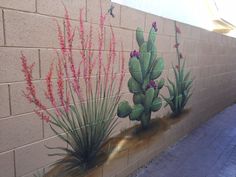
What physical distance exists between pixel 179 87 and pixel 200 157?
3.39ft

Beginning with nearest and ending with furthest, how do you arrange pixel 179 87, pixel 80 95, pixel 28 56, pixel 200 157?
pixel 28 56 < pixel 80 95 < pixel 200 157 < pixel 179 87

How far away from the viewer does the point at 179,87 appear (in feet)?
11.5

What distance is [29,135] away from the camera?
1591mm

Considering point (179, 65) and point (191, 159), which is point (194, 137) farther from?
point (179, 65)

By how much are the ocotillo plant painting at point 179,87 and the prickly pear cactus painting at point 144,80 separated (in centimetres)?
40

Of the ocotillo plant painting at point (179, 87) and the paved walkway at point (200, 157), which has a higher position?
the ocotillo plant painting at point (179, 87)

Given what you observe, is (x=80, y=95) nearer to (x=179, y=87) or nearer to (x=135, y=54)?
(x=135, y=54)

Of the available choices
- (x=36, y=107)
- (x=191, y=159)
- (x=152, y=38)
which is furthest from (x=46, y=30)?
(x=191, y=159)

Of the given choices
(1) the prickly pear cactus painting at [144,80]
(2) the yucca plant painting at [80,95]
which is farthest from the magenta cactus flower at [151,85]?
(2) the yucca plant painting at [80,95]

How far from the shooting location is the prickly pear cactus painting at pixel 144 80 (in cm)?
245

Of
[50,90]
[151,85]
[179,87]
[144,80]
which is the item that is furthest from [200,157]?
[50,90]

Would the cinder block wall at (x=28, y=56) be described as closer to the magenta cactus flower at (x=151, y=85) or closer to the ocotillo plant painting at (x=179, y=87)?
the magenta cactus flower at (x=151, y=85)

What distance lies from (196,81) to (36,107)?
3.15 metres

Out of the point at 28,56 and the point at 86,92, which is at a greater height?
the point at 28,56
